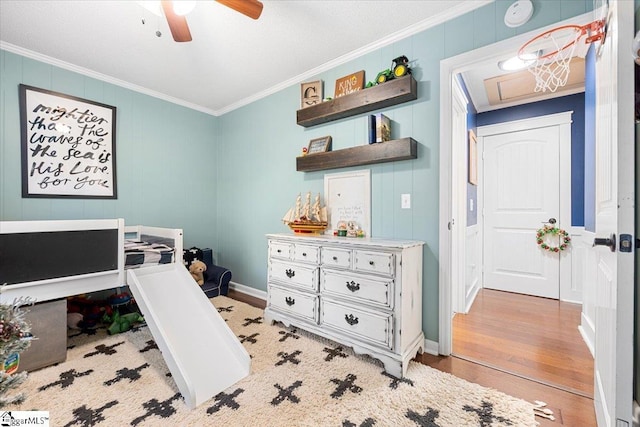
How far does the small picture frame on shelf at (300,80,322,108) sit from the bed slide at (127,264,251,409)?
1.97 meters

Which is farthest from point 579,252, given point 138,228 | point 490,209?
point 138,228

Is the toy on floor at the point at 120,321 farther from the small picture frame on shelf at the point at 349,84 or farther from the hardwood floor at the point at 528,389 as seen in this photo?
the small picture frame on shelf at the point at 349,84

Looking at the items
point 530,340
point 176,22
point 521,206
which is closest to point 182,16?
point 176,22

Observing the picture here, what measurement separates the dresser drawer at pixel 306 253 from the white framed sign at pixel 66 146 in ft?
7.39

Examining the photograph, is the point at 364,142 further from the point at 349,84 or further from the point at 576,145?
the point at 576,145

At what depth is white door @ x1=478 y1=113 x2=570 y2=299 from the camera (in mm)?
3375

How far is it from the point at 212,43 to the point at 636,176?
2819 millimetres

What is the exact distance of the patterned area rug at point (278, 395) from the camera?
4.60ft

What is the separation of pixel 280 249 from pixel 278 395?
1157mm

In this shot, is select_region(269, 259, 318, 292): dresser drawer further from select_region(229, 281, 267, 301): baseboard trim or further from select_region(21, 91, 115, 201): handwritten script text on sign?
select_region(21, 91, 115, 201): handwritten script text on sign

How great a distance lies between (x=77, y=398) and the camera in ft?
5.08

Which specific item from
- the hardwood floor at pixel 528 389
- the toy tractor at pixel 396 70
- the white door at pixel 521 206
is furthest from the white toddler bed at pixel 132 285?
the white door at pixel 521 206

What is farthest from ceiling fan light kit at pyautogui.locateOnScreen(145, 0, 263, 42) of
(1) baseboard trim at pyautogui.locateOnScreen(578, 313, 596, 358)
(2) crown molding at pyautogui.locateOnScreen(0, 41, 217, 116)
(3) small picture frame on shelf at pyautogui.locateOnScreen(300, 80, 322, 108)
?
(1) baseboard trim at pyautogui.locateOnScreen(578, 313, 596, 358)

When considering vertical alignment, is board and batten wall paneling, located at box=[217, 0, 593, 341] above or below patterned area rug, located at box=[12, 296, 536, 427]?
above
